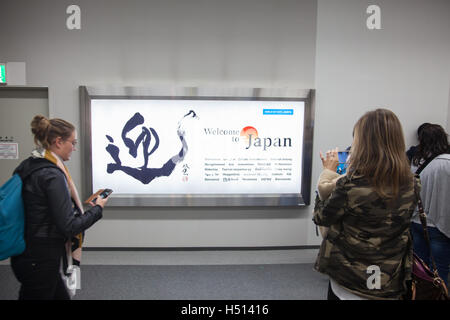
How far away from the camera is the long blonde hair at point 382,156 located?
3.06ft

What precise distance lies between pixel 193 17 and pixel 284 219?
2473 millimetres

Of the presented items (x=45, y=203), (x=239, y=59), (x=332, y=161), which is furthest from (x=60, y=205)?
(x=239, y=59)

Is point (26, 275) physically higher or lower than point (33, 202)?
lower

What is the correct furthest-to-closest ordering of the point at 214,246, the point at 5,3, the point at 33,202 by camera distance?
1. the point at 214,246
2. the point at 5,3
3. the point at 33,202

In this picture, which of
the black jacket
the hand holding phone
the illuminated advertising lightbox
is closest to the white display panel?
the illuminated advertising lightbox

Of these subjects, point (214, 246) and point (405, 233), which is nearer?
point (405, 233)

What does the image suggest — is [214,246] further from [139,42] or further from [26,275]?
[139,42]

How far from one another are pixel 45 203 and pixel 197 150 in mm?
1705

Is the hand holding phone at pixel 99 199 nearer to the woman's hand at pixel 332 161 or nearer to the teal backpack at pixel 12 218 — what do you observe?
the teal backpack at pixel 12 218

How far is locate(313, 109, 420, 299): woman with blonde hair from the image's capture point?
0.94 meters

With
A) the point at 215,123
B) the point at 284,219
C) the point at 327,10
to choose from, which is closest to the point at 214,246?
the point at 284,219

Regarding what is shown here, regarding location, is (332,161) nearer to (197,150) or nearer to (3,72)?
(197,150)

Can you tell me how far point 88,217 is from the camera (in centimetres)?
124

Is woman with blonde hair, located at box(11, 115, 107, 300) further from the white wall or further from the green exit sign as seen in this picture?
the green exit sign
